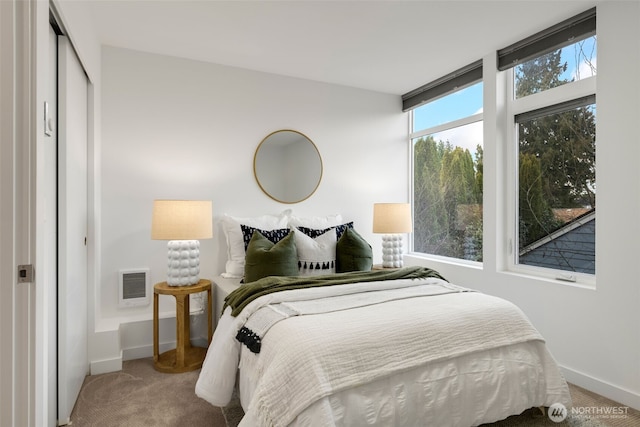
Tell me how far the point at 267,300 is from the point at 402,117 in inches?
121

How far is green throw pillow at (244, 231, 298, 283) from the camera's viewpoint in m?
2.59

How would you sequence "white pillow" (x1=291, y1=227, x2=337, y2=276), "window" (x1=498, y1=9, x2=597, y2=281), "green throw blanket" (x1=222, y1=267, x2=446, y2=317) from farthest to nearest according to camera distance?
"white pillow" (x1=291, y1=227, x2=337, y2=276)
"window" (x1=498, y1=9, x2=597, y2=281)
"green throw blanket" (x1=222, y1=267, x2=446, y2=317)

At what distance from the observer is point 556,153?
2807 mm

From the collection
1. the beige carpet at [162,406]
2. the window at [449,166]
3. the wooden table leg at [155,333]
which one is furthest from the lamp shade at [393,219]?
the wooden table leg at [155,333]

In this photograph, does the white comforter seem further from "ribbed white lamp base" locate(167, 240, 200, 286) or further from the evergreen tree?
the evergreen tree

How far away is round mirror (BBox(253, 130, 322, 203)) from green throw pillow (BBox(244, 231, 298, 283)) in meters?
0.99

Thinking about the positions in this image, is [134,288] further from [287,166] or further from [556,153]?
Result: [556,153]

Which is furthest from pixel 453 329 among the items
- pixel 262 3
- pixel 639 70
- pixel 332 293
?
pixel 262 3

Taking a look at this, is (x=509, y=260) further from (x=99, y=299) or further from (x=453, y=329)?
(x=99, y=299)

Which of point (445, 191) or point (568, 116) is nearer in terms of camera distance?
point (568, 116)

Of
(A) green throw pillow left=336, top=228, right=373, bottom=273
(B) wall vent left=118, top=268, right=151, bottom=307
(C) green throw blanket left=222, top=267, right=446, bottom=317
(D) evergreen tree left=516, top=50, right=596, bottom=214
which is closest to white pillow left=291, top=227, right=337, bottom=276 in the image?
(A) green throw pillow left=336, top=228, right=373, bottom=273

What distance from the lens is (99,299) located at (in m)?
2.89

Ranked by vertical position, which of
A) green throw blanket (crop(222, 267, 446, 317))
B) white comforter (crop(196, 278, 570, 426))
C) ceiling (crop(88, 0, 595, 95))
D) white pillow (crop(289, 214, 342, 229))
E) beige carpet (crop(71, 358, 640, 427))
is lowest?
beige carpet (crop(71, 358, 640, 427))

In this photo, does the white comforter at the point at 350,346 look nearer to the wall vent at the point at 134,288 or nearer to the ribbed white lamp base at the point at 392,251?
the wall vent at the point at 134,288
